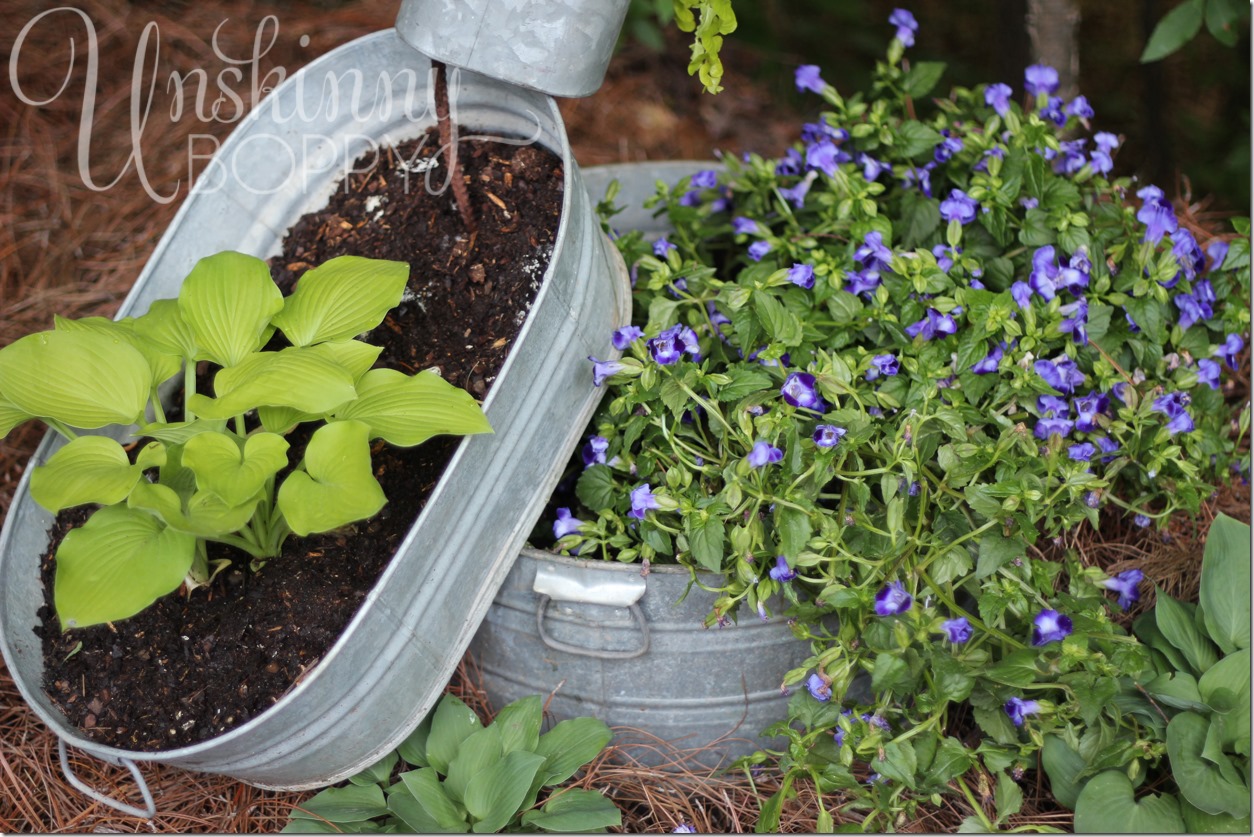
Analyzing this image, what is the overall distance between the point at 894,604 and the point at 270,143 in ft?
3.90

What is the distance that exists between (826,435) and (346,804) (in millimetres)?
819

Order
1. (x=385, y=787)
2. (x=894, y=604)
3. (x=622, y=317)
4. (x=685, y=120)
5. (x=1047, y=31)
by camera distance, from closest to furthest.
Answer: (x=894, y=604)
(x=385, y=787)
(x=622, y=317)
(x=1047, y=31)
(x=685, y=120)

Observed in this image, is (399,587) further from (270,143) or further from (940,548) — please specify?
(270,143)

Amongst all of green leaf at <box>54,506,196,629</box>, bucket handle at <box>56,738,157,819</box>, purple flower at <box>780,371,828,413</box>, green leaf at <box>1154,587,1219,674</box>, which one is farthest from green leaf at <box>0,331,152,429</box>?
green leaf at <box>1154,587,1219,674</box>

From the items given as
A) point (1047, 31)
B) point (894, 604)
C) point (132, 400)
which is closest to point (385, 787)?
point (132, 400)

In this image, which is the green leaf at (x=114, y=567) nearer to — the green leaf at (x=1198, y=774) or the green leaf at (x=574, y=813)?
the green leaf at (x=574, y=813)

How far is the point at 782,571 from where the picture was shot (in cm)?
136

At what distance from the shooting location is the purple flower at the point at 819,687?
1.37 m

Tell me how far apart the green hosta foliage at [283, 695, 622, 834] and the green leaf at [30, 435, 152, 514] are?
51cm

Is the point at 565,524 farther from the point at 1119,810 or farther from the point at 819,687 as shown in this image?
the point at 1119,810

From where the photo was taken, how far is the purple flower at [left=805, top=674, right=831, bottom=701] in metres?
1.37

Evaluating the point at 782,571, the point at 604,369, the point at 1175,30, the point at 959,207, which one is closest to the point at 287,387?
the point at 604,369

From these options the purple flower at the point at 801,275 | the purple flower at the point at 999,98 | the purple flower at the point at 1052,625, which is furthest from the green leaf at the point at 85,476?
the purple flower at the point at 999,98

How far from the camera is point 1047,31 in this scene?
7.32 feet
